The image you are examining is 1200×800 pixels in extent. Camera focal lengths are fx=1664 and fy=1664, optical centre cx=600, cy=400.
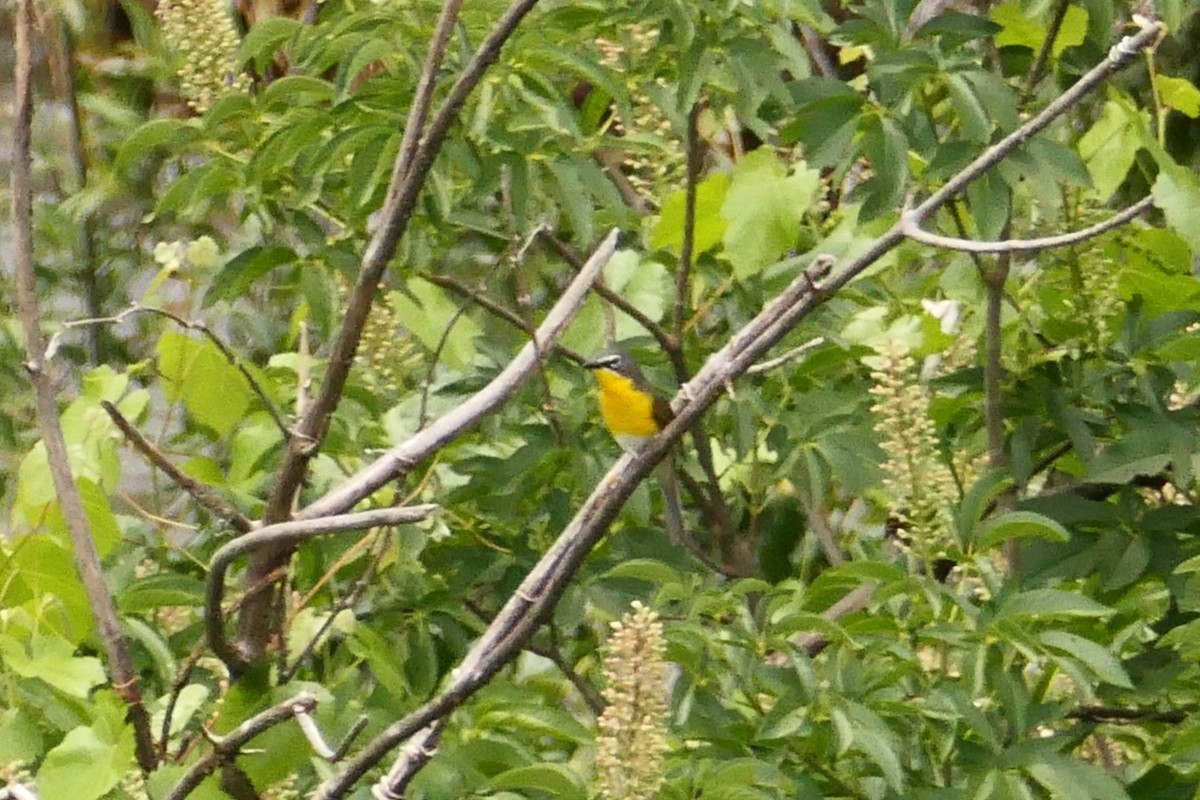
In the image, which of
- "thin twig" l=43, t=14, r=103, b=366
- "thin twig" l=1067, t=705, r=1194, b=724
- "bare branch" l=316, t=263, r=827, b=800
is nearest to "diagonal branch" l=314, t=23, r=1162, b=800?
Answer: "bare branch" l=316, t=263, r=827, b=800

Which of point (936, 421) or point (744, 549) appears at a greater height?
point (936, 421)

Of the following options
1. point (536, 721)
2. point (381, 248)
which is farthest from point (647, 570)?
point (381, 248)

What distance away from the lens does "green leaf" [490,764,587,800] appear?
1.05 metres

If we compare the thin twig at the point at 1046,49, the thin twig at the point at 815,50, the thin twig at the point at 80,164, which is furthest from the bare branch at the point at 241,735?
the thin twig at the point at 80,164

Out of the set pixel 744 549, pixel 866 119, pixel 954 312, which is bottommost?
pixel 744 549

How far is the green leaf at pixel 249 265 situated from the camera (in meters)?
1.34

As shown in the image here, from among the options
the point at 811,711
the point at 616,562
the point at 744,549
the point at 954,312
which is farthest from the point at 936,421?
the point at 811,711

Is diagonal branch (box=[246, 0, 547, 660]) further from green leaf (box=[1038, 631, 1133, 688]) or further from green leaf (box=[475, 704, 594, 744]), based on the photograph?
green leaf (box=[1038, 631, 1133, 688])

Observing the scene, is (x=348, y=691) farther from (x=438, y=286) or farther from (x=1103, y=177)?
(x=1103, y=177)

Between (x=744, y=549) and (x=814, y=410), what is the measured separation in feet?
0.68

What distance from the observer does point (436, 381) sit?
1.52 metres

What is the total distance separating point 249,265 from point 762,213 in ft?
1.37

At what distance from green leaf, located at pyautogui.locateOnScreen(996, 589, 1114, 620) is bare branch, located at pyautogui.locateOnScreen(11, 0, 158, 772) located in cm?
58

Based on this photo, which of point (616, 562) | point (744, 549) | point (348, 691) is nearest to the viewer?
point (348, 691)
